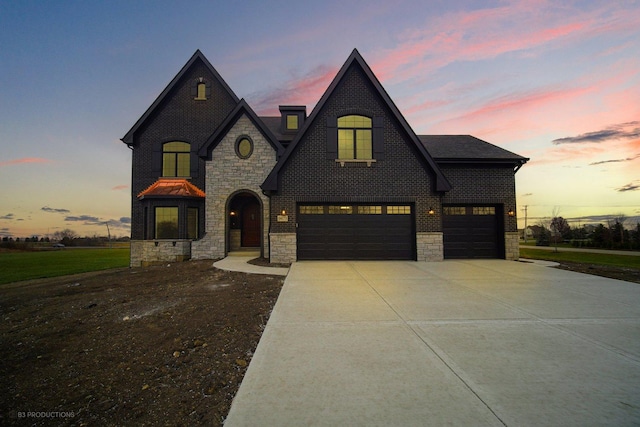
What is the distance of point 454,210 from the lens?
13.2 meters

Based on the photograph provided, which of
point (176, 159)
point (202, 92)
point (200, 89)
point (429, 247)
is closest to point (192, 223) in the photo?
point (176, 159)

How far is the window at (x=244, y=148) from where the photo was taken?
1416 centimetres

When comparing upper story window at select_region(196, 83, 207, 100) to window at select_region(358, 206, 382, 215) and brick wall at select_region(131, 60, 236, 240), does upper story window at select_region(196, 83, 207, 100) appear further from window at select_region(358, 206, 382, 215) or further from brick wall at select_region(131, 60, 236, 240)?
window at select_region(358, 206, 382, 215)

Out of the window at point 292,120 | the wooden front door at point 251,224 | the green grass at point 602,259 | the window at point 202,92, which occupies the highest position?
the window at point 202,92

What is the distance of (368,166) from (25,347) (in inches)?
448

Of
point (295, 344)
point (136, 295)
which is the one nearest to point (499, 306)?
point (295, 344)

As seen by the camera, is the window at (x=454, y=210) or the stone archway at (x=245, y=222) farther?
the stone archway at (x=245, y=222)

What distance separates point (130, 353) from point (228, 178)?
10864 millimetres

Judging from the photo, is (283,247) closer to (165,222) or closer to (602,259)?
(165,222)

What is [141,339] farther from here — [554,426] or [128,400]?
[554,426]

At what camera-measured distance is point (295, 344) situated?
381cm

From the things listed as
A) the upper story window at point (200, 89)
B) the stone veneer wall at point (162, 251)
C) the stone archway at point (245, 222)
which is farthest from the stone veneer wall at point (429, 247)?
the upper story window at point (200, 89)

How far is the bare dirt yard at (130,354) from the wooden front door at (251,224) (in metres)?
8.62

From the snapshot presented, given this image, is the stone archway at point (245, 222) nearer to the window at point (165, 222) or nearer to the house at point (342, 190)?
the house at point (342, 190)
